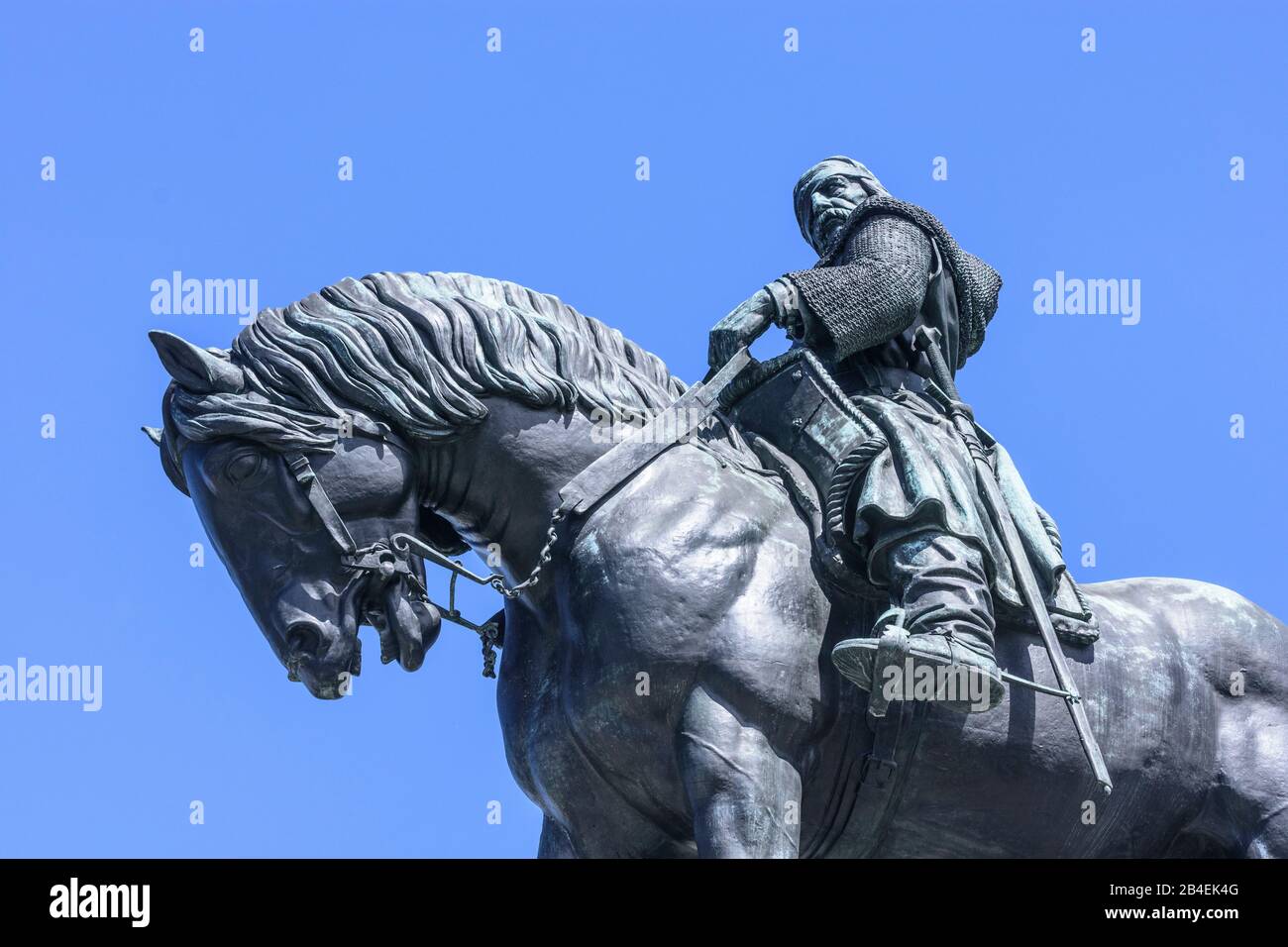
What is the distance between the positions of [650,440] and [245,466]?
177 centimetres

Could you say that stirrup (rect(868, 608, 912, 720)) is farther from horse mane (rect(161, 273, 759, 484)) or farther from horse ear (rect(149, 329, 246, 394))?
horse ear (rect(149, 329, 246, 394))

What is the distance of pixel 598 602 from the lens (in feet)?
33.9

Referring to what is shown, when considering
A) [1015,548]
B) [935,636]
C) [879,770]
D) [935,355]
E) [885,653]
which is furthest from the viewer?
[935,355]

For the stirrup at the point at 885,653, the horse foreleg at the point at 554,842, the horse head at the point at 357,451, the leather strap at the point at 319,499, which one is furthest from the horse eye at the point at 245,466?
the stirrup at the point at 885,653

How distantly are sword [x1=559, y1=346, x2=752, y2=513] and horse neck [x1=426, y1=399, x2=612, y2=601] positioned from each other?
0.37ft

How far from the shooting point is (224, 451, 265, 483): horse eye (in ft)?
34.7

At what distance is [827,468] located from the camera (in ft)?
35.7

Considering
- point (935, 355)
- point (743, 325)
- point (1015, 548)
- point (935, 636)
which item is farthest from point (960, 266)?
point (935, 636)

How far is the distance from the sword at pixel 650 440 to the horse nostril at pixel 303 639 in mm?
1208

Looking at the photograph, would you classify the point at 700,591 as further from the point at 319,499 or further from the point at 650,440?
the point at 319,499

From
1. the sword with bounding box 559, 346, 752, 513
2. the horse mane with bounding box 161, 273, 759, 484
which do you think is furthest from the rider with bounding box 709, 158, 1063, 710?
the horse mane with bounding box 161, 273, 759, 484

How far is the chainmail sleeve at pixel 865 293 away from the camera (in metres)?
11.3

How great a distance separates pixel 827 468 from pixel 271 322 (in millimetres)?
2566
